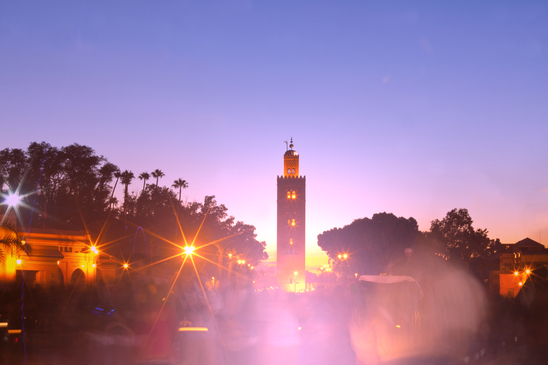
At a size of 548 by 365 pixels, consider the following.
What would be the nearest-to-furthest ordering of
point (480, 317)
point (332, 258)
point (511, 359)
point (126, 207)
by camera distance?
point (511, 359) < point (480, 317) < point (126, 207) < point (332, 258)

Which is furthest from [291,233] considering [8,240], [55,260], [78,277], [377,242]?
[8,240]

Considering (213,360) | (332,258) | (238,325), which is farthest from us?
(332,258)

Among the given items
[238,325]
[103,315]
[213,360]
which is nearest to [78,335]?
[103,315]

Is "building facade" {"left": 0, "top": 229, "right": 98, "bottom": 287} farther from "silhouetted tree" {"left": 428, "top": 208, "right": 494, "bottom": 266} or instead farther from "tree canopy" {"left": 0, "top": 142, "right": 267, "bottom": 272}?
"silhouetted tree" {"left": 428, "top": 208, "right": 494, "bottom": 266}

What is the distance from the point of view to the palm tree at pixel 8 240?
21.1 meters

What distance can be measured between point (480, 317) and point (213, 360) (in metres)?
24.5

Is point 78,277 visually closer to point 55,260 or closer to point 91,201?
point 55,260

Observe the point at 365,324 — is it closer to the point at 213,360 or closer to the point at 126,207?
the point at 213,360

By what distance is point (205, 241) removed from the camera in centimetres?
6078

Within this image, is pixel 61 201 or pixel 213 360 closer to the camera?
pixel 213 360

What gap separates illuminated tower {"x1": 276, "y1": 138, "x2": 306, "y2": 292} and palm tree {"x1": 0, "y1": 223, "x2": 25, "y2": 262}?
271ft

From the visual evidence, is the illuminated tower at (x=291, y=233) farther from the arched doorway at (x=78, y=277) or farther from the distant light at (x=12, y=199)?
the arched doorway at (x=78, y=277)

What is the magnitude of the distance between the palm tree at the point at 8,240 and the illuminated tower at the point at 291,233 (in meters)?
82.7

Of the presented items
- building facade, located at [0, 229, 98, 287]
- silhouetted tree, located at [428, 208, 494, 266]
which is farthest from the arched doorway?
silhouetted tree, located at [428, 208, 494, 266]
